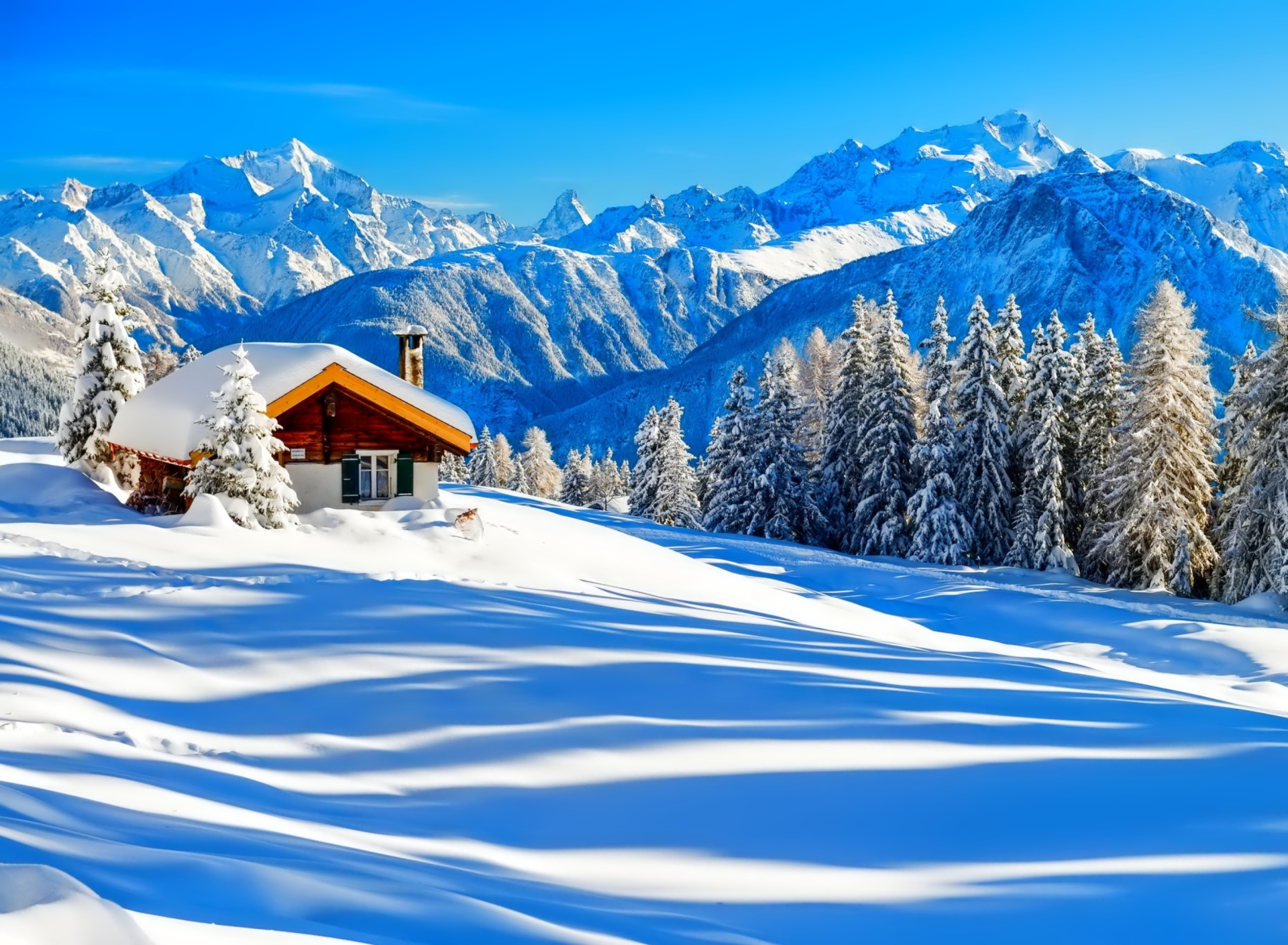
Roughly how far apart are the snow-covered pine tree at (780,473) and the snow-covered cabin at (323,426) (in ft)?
63.9

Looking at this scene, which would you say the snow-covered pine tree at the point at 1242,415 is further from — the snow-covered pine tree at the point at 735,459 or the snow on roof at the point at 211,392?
the snow on roof at the point at 211,392

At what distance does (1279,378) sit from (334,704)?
100ft

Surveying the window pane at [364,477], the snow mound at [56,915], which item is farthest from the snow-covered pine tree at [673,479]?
the snow mound at [56,915]

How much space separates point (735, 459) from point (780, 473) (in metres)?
2.24

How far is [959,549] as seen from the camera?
116 feet

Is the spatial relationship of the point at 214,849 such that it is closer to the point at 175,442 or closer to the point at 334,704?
the point at 334,704

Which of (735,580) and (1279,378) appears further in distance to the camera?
(1279,378)

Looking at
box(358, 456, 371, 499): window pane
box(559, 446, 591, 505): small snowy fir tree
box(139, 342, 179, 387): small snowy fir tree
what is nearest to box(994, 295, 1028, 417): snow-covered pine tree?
box(358, 456, 371, 499): window pane

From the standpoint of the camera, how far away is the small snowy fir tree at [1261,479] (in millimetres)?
27641

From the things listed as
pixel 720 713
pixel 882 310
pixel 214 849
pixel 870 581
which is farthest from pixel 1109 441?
pixel 214 849

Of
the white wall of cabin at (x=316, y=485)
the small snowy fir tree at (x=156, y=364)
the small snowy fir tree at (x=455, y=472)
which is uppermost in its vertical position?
the small snowy fir tree at (x=156, y=364)

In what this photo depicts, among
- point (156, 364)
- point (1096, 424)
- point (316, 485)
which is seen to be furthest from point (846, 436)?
point (156, 364)

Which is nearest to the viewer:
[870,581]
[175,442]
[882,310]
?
[175,442]

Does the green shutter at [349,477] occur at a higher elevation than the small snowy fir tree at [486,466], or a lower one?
lower
